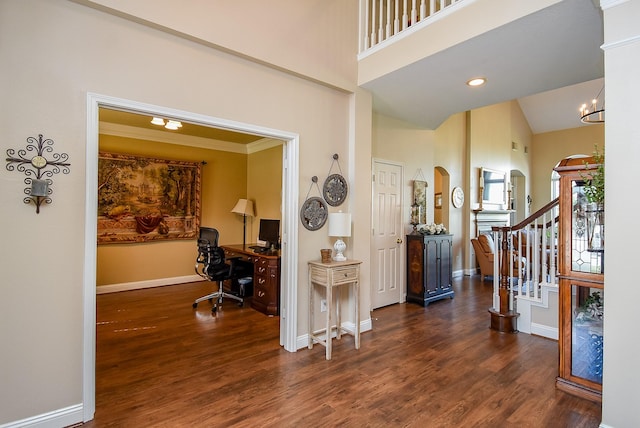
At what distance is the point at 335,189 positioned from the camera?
3.58 m

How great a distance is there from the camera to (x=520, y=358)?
10.3 feet

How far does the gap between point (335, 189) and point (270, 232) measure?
6.41ft

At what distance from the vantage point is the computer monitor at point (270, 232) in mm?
5059

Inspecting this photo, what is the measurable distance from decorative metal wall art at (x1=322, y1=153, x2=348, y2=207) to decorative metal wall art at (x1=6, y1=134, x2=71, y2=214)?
2266 mm

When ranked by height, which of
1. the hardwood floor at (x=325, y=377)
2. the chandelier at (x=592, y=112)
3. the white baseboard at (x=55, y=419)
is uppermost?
the chandelier at (x=592, y=112)

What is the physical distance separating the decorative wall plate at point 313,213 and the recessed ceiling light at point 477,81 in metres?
2.05

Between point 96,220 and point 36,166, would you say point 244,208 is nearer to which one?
point 96,220

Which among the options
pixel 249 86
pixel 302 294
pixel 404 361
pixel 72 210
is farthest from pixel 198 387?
pixel 249 86

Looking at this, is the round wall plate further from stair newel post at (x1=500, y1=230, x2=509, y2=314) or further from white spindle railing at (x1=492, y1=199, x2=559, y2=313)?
stair newel post at (x1=500, y1=230, x2=509, y2=314)

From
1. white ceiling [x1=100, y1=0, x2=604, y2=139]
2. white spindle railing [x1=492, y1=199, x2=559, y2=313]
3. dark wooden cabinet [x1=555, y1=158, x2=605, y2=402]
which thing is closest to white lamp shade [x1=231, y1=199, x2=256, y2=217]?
white ceiling [x1=100, y1=0, x2=604, y2=139]

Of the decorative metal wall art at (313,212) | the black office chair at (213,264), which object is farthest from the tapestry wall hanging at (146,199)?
the decorative metal wall art at (313,212)

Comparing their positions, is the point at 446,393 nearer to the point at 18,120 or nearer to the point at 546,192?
the point at 18,120

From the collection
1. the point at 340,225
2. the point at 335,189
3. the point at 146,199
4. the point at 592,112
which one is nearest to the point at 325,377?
the point at 340,225

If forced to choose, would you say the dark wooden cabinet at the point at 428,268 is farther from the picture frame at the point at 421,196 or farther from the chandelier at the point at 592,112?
the chandelier at the point at 592,112
